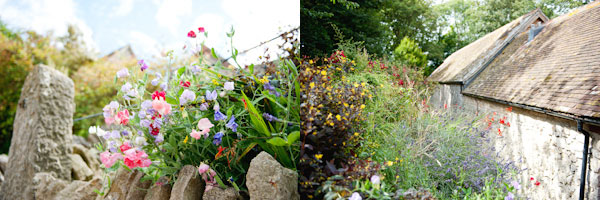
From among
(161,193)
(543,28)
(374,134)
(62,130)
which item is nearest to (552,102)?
(543,28)

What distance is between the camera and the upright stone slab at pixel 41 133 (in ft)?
15.1

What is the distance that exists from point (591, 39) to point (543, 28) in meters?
0.46

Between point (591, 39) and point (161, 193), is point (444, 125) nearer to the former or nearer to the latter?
point (591, 39)

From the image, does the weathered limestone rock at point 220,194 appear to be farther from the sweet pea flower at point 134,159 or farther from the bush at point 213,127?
the sweet pea flower at point 134,159

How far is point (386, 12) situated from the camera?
1.77 metres

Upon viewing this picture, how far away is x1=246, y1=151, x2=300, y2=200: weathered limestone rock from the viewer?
60.0 inches

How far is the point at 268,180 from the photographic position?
5.02 feet

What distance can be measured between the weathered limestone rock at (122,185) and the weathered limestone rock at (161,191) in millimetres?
252

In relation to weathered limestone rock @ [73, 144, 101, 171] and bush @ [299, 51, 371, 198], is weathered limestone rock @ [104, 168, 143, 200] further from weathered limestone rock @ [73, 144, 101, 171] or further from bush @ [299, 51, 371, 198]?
weathered limestone rock @ [73, 144, 101, 171]

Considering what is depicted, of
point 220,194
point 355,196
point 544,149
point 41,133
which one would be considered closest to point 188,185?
point 220,194

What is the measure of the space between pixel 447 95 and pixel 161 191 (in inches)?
66.4

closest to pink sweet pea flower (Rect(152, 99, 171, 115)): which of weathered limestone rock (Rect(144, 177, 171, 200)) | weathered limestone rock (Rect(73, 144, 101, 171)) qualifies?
weathered limestone rock (Rect(144, 177, 171, 200))

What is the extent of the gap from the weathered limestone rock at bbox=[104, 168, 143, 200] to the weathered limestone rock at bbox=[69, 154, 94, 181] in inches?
133

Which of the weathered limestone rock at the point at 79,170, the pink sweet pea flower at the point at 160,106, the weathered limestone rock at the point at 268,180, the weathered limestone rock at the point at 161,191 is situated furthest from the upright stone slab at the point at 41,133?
the weathered limestone rock at the point at 268,180
